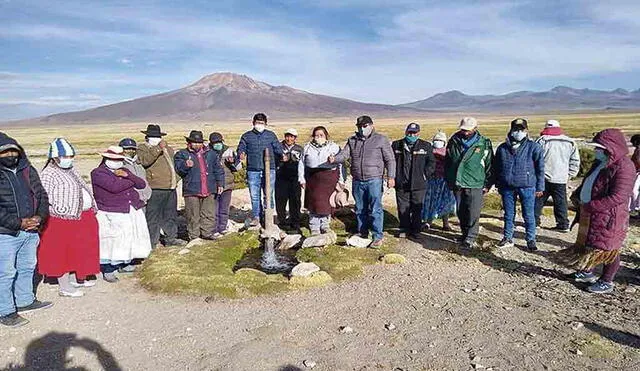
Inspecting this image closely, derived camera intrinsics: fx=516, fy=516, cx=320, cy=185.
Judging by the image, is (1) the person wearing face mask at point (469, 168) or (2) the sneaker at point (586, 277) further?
(1) the person wearing face mask at point (469, 168)

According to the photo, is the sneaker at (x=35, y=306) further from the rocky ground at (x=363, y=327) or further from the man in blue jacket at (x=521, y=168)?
the man in blue jacket at (x=521, y=168)

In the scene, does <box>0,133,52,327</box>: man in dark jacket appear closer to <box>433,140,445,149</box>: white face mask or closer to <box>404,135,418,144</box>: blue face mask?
<box>404,135,418,144</box>: blue face mask

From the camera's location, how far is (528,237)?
7.54 m

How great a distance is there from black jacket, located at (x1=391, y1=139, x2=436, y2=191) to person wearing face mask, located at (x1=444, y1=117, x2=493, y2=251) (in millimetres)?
430

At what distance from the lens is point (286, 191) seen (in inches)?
363

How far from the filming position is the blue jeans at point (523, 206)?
7.30 m

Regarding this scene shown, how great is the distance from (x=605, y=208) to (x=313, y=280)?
3420mm

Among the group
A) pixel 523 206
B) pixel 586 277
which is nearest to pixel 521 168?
pixel 523 206

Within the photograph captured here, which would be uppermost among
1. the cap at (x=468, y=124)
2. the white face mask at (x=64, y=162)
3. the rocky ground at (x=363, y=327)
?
the cap at (x=468, y=124)

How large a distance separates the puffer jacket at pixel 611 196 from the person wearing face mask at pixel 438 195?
11.2ft

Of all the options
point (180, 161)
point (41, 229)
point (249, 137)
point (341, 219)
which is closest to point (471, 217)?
point (341, 219)

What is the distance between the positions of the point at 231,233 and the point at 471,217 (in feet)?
13.3

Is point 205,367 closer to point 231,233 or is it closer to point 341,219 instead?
point 231,233

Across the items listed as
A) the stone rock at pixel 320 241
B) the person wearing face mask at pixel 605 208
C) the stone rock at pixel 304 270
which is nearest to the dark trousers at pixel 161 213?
the stone rock at pixel 320 241
